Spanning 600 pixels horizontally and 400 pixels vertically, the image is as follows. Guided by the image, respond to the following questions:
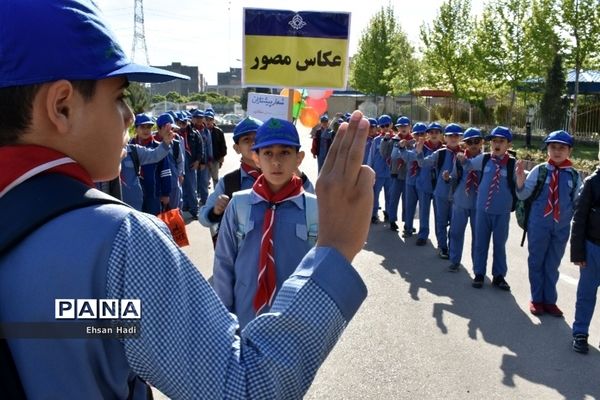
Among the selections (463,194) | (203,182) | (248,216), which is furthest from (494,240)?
(203,182)

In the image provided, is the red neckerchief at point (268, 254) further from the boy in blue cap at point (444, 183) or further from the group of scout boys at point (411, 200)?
the boy in blue cap at point (444, 183)

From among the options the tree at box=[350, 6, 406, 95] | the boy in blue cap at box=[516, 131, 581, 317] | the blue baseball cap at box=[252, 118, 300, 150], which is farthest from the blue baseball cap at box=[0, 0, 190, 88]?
the tree at box=[350, 6, 406, 95]

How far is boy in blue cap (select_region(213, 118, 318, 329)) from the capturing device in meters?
3.03

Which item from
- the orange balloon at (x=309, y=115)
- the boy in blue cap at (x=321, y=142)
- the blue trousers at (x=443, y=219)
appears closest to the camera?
the blue trousers at (x=443, y=219)

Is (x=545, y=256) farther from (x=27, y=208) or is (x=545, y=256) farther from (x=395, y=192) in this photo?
(x=27, y=208)

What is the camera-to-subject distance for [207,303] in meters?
0.95

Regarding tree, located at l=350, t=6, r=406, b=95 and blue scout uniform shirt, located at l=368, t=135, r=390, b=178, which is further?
tree, located at l=350, t=6, r=406, b=95

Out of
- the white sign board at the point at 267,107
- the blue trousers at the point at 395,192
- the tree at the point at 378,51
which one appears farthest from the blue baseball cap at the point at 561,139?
the tree at the point at 378,51

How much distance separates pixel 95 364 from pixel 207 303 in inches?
8.4

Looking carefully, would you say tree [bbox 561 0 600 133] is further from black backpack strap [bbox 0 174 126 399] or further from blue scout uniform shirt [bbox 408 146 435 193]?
black backpack strap [bbox 0 174 126 399]

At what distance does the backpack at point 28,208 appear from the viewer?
34.3 inches

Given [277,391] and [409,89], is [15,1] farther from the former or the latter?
[409,89]

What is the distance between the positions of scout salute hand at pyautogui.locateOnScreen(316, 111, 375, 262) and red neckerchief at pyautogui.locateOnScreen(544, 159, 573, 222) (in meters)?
5.48

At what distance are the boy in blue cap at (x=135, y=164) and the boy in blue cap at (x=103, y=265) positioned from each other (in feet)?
21.5
